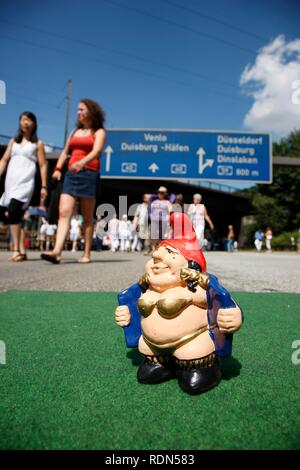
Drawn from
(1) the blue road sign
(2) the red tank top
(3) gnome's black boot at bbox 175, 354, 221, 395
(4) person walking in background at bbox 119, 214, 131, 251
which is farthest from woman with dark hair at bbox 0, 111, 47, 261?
(4) person walking in background at bbox 119, 214, 131, 251

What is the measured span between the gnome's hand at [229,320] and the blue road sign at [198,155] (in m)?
13.8

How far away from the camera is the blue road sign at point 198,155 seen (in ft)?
48.8

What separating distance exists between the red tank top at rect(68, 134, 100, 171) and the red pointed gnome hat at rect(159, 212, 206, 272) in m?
3.73

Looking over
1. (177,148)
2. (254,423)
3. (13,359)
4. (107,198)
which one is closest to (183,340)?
(254,423)

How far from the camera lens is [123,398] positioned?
1151 mm

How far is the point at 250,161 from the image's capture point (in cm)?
1493

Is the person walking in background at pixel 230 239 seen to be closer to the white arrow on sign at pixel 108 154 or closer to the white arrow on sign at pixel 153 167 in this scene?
the white arrow on sign at pixel 153 167

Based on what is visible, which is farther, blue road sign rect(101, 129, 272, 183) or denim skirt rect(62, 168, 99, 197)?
blue road sign rect(101, 129, 272, 183)

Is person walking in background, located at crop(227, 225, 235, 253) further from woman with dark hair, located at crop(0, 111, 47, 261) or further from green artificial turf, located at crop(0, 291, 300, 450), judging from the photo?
green artificial turf, located at crop(0, 291, 300, 450)

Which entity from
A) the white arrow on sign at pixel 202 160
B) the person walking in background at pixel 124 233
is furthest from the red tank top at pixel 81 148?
the person walking in background at pixel 124 233

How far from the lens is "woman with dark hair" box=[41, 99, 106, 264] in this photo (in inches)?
195

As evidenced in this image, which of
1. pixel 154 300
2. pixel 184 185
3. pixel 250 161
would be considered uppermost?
pixel 184 185
